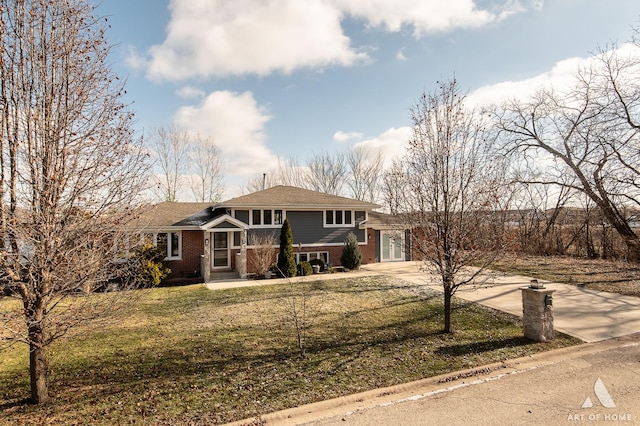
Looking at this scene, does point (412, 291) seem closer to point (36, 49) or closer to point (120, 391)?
point (120, 391)

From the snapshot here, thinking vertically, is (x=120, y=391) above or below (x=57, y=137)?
below

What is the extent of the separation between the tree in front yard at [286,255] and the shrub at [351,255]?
10.6 ft

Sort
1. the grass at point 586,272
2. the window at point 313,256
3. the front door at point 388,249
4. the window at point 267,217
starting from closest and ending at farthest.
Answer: the grass at point 586,272 → the window at point 267,217 → the window at point 313,256 → the front door at point 388,249

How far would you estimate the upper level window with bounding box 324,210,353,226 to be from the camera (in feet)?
61.4

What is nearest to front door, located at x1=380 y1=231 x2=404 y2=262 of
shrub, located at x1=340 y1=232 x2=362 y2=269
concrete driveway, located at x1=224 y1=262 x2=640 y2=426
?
shrub, located at x1=340 y1=232 x2=362 y2=269

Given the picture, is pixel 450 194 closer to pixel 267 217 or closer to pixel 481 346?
pixel 481 346

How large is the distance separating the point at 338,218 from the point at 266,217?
429cm

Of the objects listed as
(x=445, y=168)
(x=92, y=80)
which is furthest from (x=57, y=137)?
(x=445, y=168)

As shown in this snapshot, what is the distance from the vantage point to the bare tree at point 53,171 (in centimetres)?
422

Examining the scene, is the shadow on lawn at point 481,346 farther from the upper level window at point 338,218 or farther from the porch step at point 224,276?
the upper level window at point 338,218

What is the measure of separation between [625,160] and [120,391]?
20676mm

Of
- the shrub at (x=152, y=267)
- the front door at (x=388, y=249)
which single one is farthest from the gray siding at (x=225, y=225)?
the front door at (x=388, y=249)

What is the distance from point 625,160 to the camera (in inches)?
591

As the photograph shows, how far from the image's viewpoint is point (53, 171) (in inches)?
172
